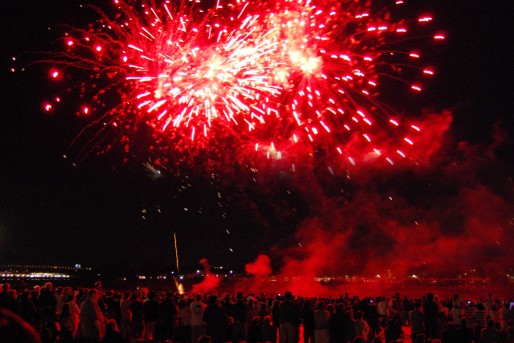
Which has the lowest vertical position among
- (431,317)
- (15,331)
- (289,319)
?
(431,317)

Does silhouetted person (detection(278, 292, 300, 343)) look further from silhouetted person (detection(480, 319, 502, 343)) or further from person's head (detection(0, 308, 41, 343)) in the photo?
person's head (detection(0, 308, 41, 343))

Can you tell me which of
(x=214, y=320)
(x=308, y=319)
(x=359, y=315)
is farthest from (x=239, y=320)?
(x=359, y=315)

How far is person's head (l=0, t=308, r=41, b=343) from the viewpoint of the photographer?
59.7 inches

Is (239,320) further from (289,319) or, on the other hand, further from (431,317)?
(431,317)

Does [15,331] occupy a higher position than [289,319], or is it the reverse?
[15,331]

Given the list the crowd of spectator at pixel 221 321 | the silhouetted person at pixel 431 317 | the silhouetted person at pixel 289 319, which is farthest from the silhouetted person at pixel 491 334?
the silhouetted person at pixel 289 319

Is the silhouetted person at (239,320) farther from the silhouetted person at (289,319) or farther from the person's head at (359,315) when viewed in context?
the person's head at (359,315)

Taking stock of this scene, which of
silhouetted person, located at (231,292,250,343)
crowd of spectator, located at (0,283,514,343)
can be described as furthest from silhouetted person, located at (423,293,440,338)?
silhouetted person, located at (231,292,250,343)

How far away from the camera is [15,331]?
1.53 m

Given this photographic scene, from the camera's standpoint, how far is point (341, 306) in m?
11.1

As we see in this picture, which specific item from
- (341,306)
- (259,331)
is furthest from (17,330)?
(341,306)

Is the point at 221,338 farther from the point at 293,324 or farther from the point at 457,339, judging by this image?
the point at 457,339

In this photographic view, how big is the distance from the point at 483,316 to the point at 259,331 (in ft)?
23.6

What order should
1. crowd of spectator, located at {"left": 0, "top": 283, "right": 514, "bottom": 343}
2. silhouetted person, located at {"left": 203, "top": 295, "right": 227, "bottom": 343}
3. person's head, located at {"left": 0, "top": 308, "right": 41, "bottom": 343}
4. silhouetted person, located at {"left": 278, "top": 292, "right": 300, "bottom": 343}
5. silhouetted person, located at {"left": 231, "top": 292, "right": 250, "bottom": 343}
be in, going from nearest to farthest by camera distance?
person's head, located at {"left": 0, "top": 308, "right": 41, "bottom": 343}
crowd of spectator, located at {"left": 0, "top": 283, "right": 514, "bottom": 343}
silhouetted person, located at {"left": 278, "top": 292, "right": 300, "bottom": 343}
silhouetted person, located at {"left": 203, "top": 295, "right": 227, "bottom": 343}
silhouetted person, located at {"left": 231, "top": 292, "right": 250, "bottom": 343}
